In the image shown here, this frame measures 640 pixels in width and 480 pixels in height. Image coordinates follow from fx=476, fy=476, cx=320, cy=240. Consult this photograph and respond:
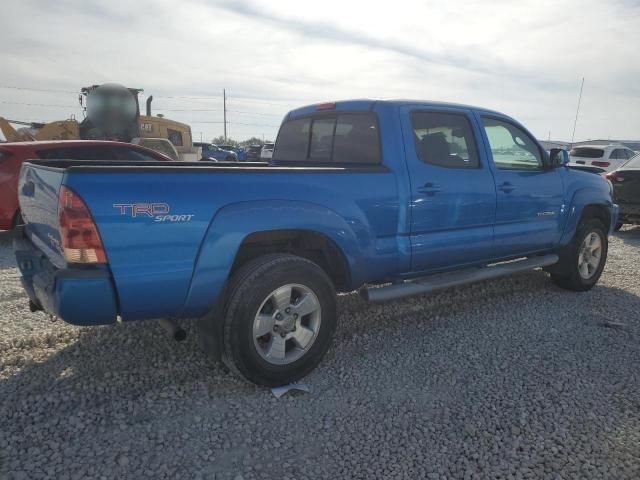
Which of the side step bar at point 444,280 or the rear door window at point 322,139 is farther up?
the rear door window at point 322,139

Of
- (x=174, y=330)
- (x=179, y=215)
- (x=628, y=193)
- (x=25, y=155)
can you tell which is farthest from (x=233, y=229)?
(x=628, y=193)

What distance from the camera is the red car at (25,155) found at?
21.3ft

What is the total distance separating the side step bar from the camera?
12.0 ft

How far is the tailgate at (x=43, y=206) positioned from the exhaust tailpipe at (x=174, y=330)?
2.41 feet

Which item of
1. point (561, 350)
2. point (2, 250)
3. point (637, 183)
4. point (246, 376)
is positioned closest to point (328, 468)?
point (246, 376)

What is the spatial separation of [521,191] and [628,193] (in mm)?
5837

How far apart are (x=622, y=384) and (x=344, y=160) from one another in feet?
8.82

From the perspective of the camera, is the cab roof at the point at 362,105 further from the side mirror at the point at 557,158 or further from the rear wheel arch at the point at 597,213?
the rear wheel arch at the point at 597,213

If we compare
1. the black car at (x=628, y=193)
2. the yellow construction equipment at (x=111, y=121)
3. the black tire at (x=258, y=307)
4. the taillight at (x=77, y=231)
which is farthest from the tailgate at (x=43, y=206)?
the yellow construction equipment at (x=111, y=121)

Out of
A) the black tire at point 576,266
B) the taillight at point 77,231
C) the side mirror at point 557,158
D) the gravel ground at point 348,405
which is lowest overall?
the gravel ground at point 348,405

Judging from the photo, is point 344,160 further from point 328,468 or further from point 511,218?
point 328,468

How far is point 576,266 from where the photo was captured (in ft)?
17.7

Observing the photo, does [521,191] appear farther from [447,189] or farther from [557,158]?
[447,189]

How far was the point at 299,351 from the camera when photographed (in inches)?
129
